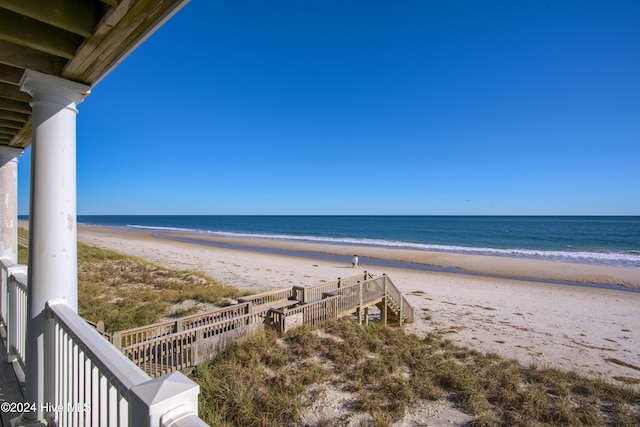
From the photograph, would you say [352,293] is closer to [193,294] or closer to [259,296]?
[259,296]

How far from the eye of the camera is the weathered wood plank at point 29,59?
7.32ft

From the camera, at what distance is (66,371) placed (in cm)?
222

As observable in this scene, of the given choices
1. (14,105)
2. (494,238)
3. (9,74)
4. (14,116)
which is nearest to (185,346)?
(14,116)

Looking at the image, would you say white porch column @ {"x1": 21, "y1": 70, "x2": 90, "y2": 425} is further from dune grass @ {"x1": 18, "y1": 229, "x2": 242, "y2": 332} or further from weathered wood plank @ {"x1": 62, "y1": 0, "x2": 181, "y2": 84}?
dune grass @ {"x1": 18, "y1": 229, "x2": 242, "y2": 332}

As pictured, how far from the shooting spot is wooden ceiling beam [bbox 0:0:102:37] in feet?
5.84

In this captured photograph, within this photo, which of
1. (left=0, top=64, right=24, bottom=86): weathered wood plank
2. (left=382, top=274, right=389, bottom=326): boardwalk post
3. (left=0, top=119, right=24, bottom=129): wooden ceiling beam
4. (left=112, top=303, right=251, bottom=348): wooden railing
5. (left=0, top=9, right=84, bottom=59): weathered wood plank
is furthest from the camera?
(left=382, top=274, right=389, bottom=326): boardwalk post

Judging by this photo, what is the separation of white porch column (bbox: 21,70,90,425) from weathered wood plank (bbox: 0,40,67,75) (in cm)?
6

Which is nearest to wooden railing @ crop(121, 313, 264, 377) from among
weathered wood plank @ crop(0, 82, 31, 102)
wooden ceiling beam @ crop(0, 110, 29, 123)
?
wooden ceiling beam @ crop(0, 110, 29, 123)

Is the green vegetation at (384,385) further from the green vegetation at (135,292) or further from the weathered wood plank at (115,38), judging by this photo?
the weathered wood plank at (115,38)

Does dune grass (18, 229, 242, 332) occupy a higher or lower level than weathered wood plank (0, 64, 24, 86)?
A: lower

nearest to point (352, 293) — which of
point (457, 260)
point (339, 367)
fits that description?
point (339, 367)

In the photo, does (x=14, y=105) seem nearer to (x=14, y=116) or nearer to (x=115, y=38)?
(x=14, y=116)

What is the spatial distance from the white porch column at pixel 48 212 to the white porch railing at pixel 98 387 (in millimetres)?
87

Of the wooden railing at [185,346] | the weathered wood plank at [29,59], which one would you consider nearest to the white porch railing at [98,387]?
the weathered wood plank at [29,59]
